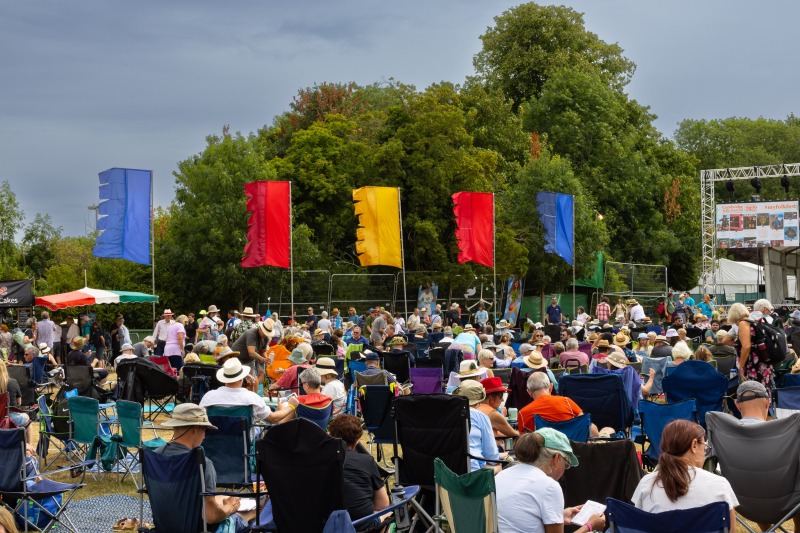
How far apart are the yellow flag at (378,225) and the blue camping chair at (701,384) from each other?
14111 mm

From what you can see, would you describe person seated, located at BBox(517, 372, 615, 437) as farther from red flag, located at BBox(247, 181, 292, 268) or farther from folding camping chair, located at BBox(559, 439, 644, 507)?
red flag, located at BBox(247, 181, 292, 268)

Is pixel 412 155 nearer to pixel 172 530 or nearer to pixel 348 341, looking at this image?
pixel 348 341

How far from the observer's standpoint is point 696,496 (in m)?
4.57

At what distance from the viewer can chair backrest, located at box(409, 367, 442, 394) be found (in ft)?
39.0

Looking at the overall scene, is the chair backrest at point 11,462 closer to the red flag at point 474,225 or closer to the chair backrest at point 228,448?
the chair backrest at point 228,448

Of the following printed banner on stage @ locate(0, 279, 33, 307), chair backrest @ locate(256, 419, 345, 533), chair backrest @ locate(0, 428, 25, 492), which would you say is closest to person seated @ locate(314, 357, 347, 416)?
chair backrest @ locate(0, 428, 25, 492)


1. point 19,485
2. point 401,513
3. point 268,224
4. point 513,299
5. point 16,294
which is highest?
point 268,224

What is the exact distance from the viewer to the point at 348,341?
709 inches

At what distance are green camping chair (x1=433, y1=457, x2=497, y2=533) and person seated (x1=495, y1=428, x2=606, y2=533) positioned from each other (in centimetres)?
20

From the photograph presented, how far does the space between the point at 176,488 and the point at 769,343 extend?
664cm

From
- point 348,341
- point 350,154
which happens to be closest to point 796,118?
point 350,154

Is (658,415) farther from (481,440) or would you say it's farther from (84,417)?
(84,417)

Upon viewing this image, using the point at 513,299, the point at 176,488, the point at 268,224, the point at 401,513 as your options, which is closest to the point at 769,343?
the point at 401,513

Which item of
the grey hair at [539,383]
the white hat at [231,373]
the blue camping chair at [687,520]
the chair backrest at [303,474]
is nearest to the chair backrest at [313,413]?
the white hat at [231,373]
